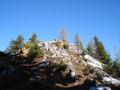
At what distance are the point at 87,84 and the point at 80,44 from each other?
35.4m

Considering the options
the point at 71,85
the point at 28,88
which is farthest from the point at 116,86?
the point at 28,88

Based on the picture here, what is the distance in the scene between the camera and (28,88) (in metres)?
5.72

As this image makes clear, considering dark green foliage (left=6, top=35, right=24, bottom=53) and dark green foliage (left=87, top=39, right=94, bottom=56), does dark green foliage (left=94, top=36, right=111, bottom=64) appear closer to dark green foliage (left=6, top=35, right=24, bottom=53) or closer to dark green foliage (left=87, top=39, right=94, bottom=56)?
dark green foliage (left=87, top=39, right=94, bottom=56)

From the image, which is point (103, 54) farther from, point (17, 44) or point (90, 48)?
point (17, 44)

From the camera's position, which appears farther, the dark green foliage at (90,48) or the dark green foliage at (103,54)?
the dark green foliage at (90,48)

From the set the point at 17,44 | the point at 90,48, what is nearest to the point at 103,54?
Answer: the point at 90,48

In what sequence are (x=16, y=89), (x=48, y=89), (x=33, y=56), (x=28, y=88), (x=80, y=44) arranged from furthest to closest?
1. (x=80, y=44)
2. (x=33, y=56)
3. (x=48, y=89)
4. (x=28, y=88)
5. (x=16, y=89)

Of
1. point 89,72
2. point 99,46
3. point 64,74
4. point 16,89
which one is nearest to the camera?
point 16,89

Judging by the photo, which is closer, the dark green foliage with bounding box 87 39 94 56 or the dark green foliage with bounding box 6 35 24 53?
the dark green foliage with bounding box 6 35 24 53

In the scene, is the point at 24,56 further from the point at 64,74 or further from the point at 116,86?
the point at 116,86

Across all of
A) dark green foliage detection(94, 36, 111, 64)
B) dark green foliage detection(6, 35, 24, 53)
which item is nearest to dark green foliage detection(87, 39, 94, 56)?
dark green foliage detection(94, 36, 111, 64)

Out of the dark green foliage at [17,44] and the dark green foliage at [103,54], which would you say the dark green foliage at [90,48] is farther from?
the dark green foliage at [17,44]

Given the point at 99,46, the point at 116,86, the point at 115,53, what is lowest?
the point at 116,86

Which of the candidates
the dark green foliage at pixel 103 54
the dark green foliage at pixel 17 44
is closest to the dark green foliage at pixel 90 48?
the dark green foliage at pixel 103 54
